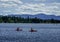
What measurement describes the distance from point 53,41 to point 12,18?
401 feet

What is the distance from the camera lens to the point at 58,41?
2618 inches

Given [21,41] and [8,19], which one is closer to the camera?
[21,41]

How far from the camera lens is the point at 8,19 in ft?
607

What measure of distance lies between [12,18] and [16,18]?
3334 millimetres

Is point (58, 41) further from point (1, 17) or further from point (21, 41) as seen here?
point (1, 17)

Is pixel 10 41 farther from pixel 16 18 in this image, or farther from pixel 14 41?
pixel 16 18

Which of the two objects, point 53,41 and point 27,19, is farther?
point 27,19

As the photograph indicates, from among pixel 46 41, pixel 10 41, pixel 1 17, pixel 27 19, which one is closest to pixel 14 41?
pixel 10 41

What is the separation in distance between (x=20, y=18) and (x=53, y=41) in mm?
125563

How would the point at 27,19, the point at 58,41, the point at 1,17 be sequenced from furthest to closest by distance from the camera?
the point at 27,19 < the point at 1,17 < the point at 58,41

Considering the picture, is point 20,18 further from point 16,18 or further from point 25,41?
point 25,41

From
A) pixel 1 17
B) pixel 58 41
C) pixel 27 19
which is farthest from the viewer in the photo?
pixel 27 19

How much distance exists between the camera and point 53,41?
6712 cm

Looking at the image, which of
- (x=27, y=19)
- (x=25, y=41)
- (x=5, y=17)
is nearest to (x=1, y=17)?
(x=5, y=17)
